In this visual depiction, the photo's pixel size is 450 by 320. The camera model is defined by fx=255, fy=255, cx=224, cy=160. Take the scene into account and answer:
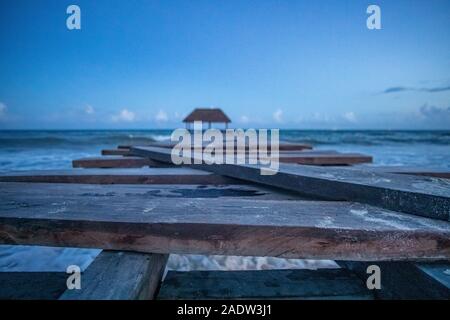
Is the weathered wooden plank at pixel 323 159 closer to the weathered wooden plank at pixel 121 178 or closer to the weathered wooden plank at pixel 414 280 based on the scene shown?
the weathered wooden plank at pixel 121 178

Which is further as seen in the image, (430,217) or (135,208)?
(135,208)

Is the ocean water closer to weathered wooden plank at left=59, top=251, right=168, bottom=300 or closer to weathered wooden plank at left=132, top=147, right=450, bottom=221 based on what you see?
weathered wooden plank at left=132, top=147, right=450, bottom=221

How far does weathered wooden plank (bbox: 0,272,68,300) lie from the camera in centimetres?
103

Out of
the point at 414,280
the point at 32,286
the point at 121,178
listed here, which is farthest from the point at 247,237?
the point at 121,178

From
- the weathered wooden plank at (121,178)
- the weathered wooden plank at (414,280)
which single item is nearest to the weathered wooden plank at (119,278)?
the weathered wooden plank at (414,280)

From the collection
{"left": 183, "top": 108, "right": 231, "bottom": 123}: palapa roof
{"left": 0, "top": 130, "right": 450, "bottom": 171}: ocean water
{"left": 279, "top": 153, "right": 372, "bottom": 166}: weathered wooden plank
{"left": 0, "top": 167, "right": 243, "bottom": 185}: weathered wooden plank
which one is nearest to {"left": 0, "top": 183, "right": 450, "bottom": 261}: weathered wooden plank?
{"left": 0, "top": 167, "right": 243, "bottom": 185}: weathered wooden plank

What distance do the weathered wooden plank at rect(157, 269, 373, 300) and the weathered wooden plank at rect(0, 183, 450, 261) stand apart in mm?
313

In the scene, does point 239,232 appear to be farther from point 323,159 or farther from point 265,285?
point 323,159

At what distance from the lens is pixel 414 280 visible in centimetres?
98

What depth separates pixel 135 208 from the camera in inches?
48.1
